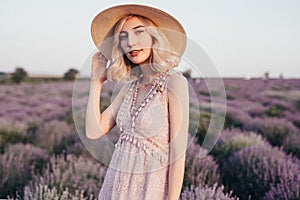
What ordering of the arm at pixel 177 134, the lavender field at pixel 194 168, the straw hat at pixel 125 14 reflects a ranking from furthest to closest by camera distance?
the lavender field at pixel 194 168 < the straw hat at pixel 125 14 < the arm at pixel 177 134

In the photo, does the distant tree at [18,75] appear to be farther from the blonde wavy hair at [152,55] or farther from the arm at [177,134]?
the arm at [177,134]

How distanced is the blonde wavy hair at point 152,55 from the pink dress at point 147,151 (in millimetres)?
58

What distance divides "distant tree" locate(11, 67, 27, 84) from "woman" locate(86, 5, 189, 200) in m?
31.0

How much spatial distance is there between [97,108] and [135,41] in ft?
1.22

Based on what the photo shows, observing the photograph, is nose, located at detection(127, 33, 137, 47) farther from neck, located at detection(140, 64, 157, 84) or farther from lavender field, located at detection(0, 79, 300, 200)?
lavender field, located at detection(0, 79, 300, 200)

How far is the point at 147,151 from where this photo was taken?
1.38m

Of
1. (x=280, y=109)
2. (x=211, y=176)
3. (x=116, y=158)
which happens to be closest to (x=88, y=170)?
(x=211, y=176)

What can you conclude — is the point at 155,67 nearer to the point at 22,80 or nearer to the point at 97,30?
the point at 97,30

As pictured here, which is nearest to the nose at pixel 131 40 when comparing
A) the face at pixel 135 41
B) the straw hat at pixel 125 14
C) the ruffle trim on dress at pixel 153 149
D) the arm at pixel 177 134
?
the face at pixel 135 41

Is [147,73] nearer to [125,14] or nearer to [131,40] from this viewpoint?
[131,40]

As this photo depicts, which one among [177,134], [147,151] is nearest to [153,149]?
[147,151]

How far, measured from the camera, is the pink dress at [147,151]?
1.38 metres

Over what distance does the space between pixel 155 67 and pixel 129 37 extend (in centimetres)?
18

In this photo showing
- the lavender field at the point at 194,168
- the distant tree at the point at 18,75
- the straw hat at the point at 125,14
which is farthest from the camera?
the distant tree at the point at 18,75
